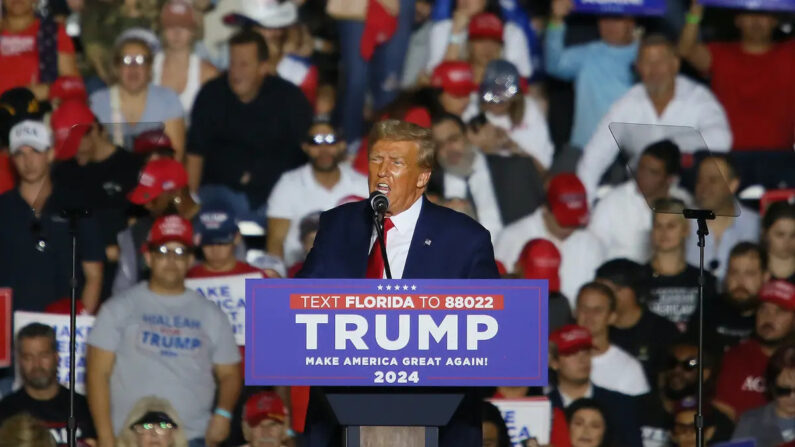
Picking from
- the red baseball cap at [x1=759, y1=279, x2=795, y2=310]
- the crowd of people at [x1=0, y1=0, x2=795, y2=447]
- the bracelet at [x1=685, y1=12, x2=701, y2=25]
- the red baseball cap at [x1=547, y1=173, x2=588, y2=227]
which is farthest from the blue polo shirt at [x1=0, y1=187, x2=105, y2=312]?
the bracelet at [x1=685, y1=12, x2=701, y2=25]

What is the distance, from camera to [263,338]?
402 centimetres

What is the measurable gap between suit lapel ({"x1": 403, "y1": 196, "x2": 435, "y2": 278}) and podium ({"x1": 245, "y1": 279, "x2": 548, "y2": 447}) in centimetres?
50

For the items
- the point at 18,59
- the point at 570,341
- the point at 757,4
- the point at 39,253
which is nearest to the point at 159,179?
the point at 39,253

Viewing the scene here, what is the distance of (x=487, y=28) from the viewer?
836cm

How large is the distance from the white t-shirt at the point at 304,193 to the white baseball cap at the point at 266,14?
40.7 inches

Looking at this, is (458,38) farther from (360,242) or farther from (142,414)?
(360,242)

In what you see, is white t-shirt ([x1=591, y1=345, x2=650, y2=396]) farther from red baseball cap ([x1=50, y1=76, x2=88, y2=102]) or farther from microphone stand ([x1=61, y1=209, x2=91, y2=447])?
red baseball cap ([x1=50, y1=76, x2=88, y2=102])

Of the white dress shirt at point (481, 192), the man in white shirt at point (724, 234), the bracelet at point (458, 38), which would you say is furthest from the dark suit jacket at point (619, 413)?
the bracelet at point (458, 38)

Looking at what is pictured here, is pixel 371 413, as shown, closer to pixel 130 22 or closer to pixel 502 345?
pixel 502 345

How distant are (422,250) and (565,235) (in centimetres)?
333

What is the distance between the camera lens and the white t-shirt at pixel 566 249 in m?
7.75

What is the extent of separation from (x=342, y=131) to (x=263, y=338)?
14.0 feet

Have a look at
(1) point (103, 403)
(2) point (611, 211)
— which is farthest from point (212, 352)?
(2) point (611, 211)

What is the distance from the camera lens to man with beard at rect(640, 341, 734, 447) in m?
7.34
